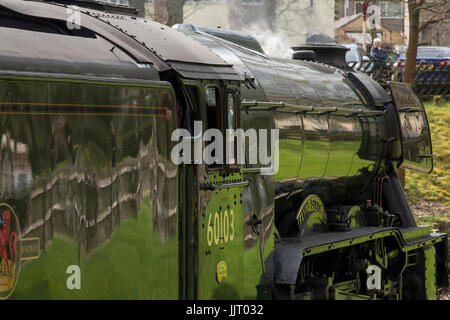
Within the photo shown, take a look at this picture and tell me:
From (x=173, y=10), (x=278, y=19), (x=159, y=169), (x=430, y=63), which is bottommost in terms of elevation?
(x=159, y=169)

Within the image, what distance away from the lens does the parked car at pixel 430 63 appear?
79.6 ft

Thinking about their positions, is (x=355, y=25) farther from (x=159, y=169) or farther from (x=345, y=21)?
(x=159, y=169)

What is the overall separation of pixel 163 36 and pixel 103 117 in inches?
50.4

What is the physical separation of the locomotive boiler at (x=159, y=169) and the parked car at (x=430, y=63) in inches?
604

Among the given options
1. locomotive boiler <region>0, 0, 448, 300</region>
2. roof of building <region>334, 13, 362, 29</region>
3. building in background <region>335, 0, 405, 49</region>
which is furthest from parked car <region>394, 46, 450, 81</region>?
roof of building <region>334, 13, 362, 29</region>

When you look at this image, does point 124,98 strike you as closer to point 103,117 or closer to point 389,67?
point 103,117

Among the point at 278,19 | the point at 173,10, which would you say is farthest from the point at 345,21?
the point at 278,19

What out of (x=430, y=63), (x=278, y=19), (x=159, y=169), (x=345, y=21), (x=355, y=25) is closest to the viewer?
(x=159, y=169)

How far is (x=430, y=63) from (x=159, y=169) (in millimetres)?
21580

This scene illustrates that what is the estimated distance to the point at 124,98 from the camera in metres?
4.54

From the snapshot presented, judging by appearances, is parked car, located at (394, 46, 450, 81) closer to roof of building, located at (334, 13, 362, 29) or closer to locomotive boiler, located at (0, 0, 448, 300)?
locomotive boiler, located at (0, 0, 448, 300)

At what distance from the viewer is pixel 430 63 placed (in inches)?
989
